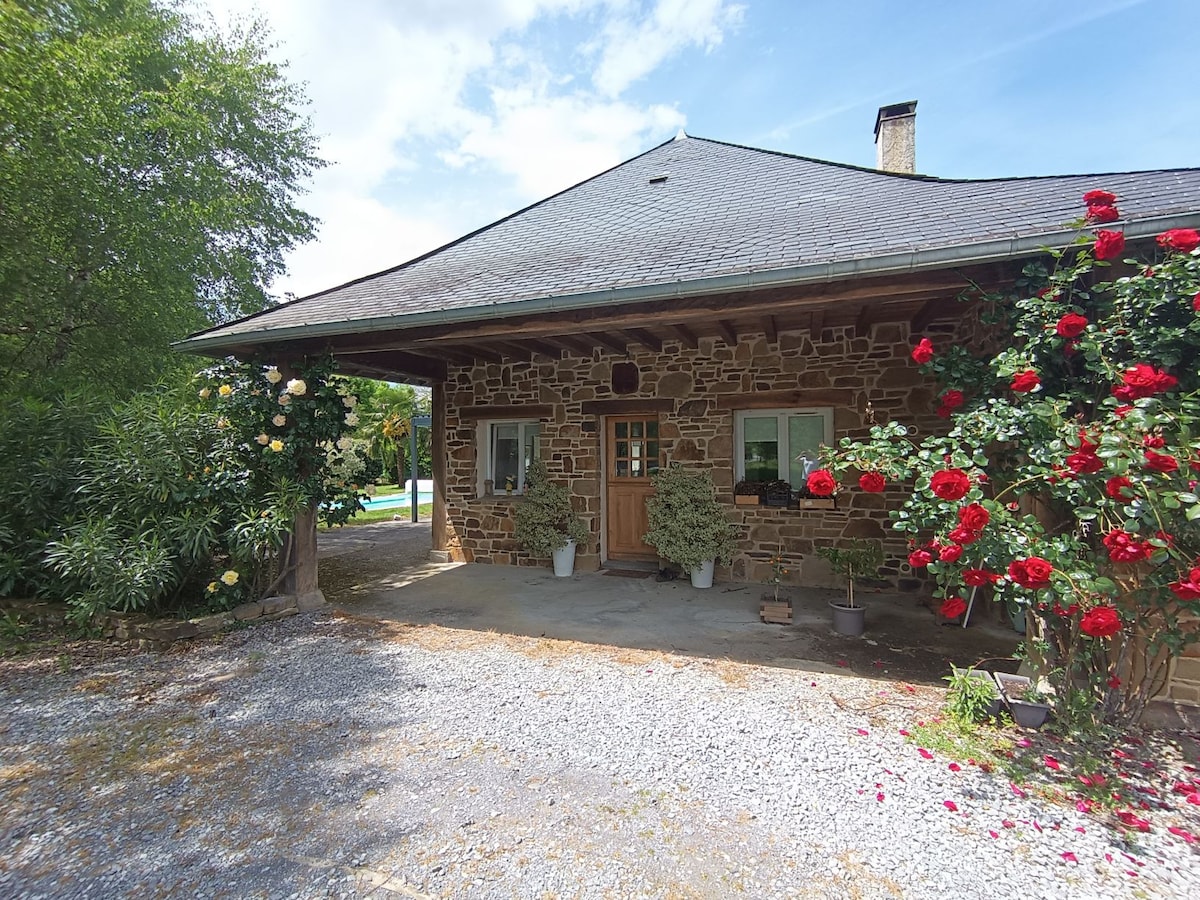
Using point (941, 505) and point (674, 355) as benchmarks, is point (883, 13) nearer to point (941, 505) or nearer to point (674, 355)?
point (674, 355)

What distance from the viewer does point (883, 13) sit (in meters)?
5.11

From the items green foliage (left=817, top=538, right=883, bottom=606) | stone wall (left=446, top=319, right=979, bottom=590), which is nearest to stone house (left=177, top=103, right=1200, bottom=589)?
stone wall (left=446, top=319, right=979, bottom=590)

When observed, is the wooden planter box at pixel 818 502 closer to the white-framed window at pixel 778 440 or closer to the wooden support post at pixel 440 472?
the white-framed window at pixel 778 440

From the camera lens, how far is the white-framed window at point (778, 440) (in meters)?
5.60

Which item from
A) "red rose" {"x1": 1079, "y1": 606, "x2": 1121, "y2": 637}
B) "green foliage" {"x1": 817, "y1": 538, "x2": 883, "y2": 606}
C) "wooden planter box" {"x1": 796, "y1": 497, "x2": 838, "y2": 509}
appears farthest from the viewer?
"wooden planter box" {"x1": 796, "y1": 497, "x2": 838, "y2": 509}

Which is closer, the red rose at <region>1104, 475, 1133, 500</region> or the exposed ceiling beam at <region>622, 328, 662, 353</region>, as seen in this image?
the red rose at <region>1104, 475, 1133, 500</region>

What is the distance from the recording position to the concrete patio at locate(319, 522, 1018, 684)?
146 inches

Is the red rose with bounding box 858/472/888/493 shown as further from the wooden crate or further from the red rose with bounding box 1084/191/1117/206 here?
the wooden crate

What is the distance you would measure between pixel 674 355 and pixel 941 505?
3758mm

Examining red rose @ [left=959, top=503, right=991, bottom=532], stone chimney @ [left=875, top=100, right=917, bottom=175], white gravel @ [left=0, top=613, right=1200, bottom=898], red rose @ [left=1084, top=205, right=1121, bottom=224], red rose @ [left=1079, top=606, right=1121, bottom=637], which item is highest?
stone chimney @ [left=875, top=100, right=917, bottom=175]

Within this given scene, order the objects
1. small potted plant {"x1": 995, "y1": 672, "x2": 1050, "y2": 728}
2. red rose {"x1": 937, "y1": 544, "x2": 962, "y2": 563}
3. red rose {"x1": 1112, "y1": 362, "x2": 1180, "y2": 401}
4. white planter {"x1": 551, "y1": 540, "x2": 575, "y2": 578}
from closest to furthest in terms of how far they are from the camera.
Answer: red rose {"x1": 1112, "y1": 362, "x2": 1180, "y2": 401}, red rose {"x1": 937, "y1": 544, "x2": 962, "y2": 563}, small potted plant {"x1": 995, "y1": 672, "x2": 1050, "y2": 728}, white planter {"x1": 551, "y1": 540, "x2": 575, "y2": 578}

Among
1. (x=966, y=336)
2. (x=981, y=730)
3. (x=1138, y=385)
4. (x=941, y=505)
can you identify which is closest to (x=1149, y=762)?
(x=981, y=730)

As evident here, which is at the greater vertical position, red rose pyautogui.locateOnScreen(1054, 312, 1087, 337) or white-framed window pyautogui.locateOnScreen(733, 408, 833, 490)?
red rose pyautogui.locateOnScreen(1054, 312, 1087, 337)

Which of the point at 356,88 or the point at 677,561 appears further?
the point at 356,88
